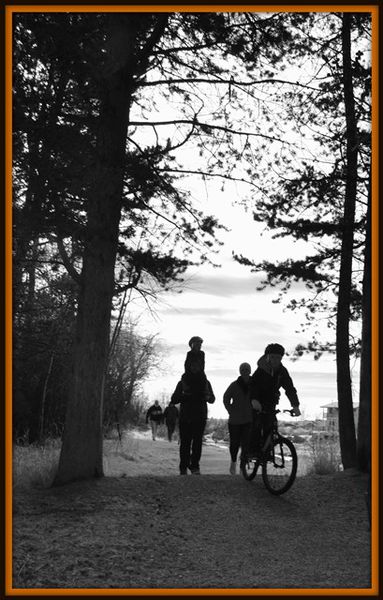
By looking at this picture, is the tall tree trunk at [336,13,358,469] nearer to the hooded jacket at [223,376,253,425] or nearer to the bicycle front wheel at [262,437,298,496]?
the hooded jacket at [223,376,253,425]

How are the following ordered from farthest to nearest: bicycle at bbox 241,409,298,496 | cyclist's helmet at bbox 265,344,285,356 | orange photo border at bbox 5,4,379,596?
cyclist's helmet at bbox 265,344,285,356 → bicycle at bbox 241,409,298,496 → orange photo border at bbox 5,4,379,596

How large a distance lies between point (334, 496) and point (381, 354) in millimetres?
4797

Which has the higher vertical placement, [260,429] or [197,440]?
[260,429]

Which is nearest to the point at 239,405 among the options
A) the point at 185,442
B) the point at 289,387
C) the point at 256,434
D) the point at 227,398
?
the point at 227,398

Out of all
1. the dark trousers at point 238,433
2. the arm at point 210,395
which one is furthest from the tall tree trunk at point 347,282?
the arm at point 210,395

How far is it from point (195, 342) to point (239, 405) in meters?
1.28

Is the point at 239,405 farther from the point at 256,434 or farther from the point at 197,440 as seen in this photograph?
the point at 256,434

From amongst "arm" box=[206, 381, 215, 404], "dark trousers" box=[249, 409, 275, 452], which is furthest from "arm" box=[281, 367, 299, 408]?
"arm" box=[206, 381, 215, 404]

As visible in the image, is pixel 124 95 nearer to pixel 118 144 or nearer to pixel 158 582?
pixel 118 144

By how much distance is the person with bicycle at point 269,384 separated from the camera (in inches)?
342

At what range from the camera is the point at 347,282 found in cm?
1206

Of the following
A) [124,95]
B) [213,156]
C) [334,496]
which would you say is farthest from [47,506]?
[213,156]

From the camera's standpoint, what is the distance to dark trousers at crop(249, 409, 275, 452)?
8.80 meters

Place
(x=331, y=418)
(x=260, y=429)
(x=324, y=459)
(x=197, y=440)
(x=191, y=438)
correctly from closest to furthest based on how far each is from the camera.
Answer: (x=260, y=429) → (x=197, y=440) → (x=191, y=438) → (x=324, y=459) → (x=331, y=418)
